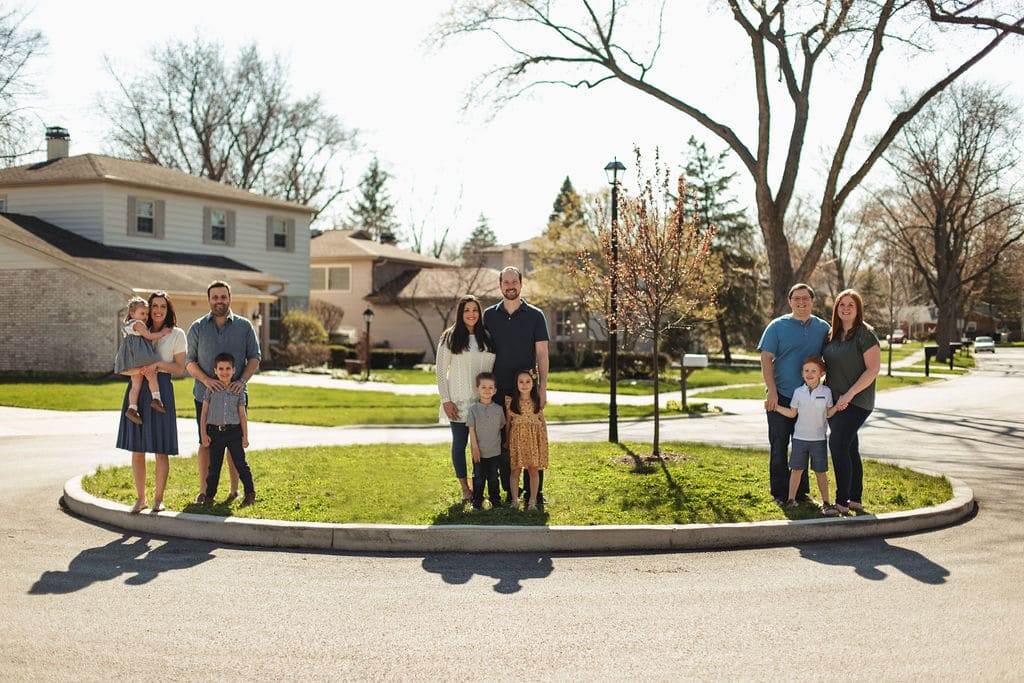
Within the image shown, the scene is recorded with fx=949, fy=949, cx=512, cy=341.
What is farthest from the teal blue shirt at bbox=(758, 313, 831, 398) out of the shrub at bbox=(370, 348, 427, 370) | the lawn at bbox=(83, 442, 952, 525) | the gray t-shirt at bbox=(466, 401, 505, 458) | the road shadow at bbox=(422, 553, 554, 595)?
the shrub at bbox=(370, 348, 427, 370)

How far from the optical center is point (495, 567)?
681 cm

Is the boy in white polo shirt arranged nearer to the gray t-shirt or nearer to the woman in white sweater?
the gray t-shirt

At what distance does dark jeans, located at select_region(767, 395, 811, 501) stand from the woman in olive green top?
397 mm

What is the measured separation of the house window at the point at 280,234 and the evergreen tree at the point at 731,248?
2111 centimetres

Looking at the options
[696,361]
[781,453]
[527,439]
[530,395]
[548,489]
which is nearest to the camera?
[527,439]

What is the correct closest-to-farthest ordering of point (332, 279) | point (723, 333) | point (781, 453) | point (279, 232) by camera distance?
point (781, 453)
point (279, 232)
point (332, 279)
point (723, 333)

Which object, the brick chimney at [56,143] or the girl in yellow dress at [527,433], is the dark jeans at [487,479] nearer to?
the girl in yellow dress at [527,433]

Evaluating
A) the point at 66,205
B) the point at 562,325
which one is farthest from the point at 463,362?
the point at 562,325

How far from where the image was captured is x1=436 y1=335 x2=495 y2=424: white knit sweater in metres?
8.33

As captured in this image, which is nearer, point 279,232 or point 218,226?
point 218,226

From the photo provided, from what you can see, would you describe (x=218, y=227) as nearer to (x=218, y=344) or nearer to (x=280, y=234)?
(x=280, y=234)

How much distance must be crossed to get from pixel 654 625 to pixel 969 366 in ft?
172

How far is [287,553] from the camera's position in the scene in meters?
7.22

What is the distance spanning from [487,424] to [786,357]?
9.20 ft
